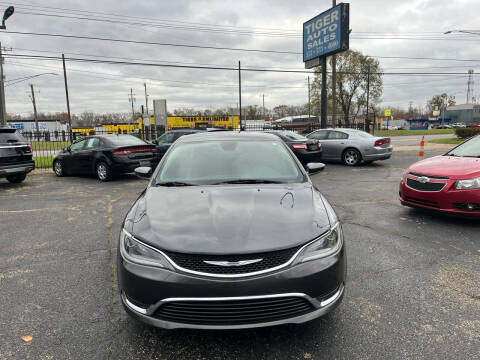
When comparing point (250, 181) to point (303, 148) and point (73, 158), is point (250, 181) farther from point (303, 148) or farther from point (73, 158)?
point (73, 158)

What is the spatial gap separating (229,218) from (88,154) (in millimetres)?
9566

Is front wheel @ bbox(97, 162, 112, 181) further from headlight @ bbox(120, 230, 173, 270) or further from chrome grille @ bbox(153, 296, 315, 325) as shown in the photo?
chrome grille @ bbox(153, 296, 315, 325)

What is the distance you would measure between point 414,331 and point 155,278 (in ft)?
6.52

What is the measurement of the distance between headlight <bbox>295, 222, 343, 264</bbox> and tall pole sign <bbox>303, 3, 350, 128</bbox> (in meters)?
16.8

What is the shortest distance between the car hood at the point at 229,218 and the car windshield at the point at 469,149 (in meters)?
4.19

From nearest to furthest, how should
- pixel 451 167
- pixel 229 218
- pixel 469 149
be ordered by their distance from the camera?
pixel 229 218 < pixel 451 167 < pixel 469 149

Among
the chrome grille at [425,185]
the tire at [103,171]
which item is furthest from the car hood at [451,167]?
the tire at [103,171]

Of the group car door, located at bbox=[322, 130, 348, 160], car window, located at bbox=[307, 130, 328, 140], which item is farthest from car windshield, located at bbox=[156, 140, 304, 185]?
car window, located at bbox=[307, 130, 328, 140]

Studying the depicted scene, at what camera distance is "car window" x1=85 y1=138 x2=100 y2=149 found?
10.6 metres

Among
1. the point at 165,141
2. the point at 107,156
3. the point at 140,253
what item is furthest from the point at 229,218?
the point at 165,141

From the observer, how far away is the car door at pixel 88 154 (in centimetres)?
1055

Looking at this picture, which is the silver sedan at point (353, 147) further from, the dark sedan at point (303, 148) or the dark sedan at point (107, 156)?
the dark sedan at point (107, 156)

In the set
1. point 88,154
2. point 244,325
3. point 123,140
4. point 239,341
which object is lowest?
point 239,341

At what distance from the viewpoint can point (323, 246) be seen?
7.64 feet
